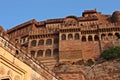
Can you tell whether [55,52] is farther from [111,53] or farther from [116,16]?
[116,16]

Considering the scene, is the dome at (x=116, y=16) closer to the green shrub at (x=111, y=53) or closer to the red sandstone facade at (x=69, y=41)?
the red sandstone facade at (x=69, y=41)

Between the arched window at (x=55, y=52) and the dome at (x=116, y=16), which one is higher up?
the dome at (x=116, y=16)

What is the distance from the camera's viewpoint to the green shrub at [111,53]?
3728 cm

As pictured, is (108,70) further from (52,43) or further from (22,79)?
(52,43)

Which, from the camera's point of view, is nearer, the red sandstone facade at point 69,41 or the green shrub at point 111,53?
the green shrub at point 111,53

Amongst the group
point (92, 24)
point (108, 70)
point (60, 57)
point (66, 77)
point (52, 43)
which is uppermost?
point (92, 24)

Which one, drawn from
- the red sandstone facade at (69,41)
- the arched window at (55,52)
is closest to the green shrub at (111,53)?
the red sandstone facade at (69,41)

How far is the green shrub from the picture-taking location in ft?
122

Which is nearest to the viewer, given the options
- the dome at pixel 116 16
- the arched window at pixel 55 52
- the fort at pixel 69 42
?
the fort at pixel 69 42

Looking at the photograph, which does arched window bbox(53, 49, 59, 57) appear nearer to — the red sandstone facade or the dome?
the red sandstone facade

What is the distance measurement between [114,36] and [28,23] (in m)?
18.5

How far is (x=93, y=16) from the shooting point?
49.5 metres

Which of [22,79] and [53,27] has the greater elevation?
[53,27]

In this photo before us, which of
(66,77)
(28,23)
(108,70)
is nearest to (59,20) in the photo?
(28,23)
